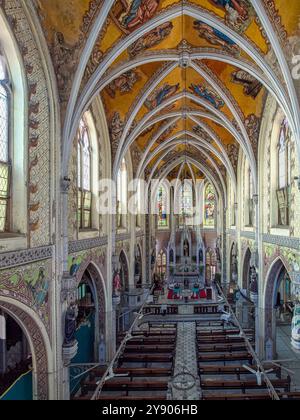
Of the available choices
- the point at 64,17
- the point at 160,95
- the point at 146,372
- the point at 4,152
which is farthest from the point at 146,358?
the point at 64,17

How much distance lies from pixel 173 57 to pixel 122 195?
9.96 m

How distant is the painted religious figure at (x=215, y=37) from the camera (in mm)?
12791

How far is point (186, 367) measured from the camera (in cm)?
1645

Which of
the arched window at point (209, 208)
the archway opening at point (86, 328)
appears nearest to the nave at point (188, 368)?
the archway opening at point (86, 328)

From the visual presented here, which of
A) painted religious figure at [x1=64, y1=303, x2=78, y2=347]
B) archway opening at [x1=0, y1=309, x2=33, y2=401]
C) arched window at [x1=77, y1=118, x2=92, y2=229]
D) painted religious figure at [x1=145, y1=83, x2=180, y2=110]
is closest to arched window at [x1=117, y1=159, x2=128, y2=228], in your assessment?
painted religious figure at [x1=145, y1=83, x2=180, y2=110]

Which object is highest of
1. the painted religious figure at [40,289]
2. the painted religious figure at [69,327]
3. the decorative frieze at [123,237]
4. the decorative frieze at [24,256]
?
the decorative frieze at [24,256]

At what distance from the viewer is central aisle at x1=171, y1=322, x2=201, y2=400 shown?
1312 centimetres

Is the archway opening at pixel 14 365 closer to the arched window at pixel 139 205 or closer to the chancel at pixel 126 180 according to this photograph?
the chancel at pixel 126 180

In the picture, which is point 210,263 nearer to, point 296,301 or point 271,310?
point 271,310

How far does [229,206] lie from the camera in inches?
1198

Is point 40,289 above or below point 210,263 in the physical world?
above

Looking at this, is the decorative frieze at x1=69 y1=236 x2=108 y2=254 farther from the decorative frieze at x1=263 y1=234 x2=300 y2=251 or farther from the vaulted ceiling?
the decorative frieze at x1=263 y1=234 x2=300 y2=251

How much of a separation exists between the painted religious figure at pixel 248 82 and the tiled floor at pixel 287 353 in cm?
1147

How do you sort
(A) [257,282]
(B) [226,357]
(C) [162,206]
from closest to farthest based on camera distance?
1. (B) [226,357]
2. (A) [257,282]
3. (C) [162,206]
